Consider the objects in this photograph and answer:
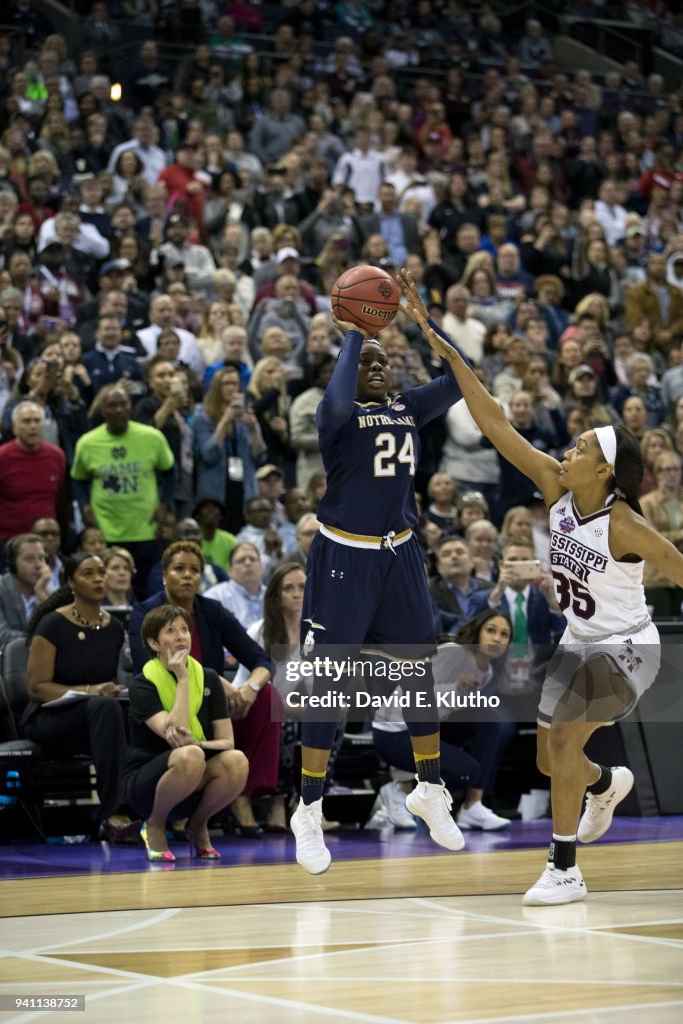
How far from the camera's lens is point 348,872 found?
25.4ft

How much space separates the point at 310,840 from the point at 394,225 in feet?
33.5

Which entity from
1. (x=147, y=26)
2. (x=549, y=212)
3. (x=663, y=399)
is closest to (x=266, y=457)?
(x=663, y=399)

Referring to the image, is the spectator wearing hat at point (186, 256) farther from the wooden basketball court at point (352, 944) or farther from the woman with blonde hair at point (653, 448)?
the wooden basketball court at point (352, 944)

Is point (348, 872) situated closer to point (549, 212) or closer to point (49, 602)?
point (49, 602)

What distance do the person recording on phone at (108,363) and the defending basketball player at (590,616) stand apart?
6.14 m

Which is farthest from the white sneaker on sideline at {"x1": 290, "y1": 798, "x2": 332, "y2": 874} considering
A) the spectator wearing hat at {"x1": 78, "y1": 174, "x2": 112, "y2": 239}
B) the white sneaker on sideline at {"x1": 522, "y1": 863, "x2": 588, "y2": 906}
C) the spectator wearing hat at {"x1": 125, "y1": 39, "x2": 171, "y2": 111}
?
the spectator wearing hat at {"x1": 125, "y1": 39, "x2": 171, "y2": 111}

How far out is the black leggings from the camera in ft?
28.8

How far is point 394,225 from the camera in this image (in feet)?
53.1

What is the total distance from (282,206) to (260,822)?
819 centimetres

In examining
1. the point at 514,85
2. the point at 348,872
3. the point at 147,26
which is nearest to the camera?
the point at 348,872

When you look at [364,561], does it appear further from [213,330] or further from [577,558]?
[213,330]

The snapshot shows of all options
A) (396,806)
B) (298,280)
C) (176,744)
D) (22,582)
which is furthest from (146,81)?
(176,744)

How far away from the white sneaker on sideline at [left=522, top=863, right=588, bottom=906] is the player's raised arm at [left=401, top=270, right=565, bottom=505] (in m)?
1.60

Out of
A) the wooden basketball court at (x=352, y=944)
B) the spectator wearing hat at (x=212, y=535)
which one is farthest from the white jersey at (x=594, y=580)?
the spectator wearing hat at (x=212, y=535)
